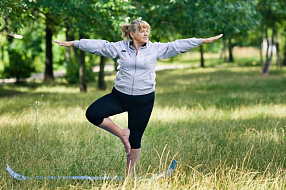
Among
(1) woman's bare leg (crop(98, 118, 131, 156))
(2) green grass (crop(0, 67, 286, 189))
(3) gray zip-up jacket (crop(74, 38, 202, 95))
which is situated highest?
(3) gray zip-up jacket (crop(74, 38, 202, 95))

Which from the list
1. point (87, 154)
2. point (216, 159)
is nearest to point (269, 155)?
point (216, 159)

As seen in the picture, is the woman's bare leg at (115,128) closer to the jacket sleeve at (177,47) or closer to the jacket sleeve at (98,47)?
the jacket sleeve at (98,47)

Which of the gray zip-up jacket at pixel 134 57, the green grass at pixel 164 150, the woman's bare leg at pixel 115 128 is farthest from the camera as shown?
the woman's bare leg at pixel 115 128

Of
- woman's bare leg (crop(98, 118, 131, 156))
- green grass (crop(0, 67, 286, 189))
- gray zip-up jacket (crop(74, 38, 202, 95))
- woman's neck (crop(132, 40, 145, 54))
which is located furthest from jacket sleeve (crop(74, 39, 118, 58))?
green grass (crop(0, 67, 286, 189))

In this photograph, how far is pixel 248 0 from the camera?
17656 millimetres

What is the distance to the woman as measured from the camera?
5.06 metres

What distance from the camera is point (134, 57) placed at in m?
5.08

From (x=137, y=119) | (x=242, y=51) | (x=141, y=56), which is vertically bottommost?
(x=242, y=51)

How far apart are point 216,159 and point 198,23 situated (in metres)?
10.1

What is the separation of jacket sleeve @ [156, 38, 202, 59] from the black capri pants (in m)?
0.51

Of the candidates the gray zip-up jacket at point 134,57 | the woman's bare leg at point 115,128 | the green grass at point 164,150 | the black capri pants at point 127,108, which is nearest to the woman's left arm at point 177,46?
the gray zip-up jacket at point 134,57

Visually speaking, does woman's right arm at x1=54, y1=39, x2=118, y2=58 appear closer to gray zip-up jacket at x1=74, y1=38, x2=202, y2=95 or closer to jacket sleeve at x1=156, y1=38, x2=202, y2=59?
gray zip-up jacket at x1=74, y1=38, x2=202, y2=95

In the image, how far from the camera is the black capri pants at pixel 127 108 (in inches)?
199

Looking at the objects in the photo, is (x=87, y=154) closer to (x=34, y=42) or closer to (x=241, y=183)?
(x=241, y=183)
